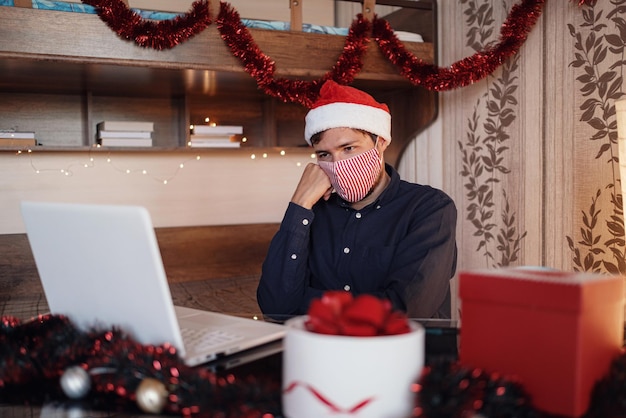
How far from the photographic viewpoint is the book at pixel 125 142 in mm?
3031

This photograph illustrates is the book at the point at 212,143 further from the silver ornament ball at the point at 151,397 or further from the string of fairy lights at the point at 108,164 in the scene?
the silver ornament ball at the point at 151,397

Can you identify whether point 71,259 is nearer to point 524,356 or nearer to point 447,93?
point 524,356

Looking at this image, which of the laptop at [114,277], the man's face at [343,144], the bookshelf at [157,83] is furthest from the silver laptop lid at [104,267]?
the bookshelf at [157,83]

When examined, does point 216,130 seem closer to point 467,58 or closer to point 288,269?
point 467,58

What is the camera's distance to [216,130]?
3262 mm

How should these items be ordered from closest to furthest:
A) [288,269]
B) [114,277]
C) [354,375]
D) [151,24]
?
[354,375] → [114,277] → [288,269] → [151,24]

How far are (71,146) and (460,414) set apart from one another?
8.57 ft

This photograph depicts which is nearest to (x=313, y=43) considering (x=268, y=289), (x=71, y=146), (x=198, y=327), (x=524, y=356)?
(x=71, y=146)

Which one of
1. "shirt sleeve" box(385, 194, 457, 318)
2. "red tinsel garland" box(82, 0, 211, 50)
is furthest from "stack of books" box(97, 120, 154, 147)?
"shirt sleeve" box(385, 194, 457, 318)

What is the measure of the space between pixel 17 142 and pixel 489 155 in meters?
1.97

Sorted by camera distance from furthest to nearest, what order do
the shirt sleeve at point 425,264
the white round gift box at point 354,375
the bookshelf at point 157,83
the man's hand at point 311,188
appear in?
the bookshelf at point 157,83 < the man's hand at point 311,188 < the shirt sleeve at point 425,264 < the white round gift box at point 354,375

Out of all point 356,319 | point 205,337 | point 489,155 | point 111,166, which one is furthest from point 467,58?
point 356,319

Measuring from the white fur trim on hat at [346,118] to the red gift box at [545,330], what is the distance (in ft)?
3.80

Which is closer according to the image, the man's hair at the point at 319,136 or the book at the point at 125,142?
the man's hair at the point at 319,136
